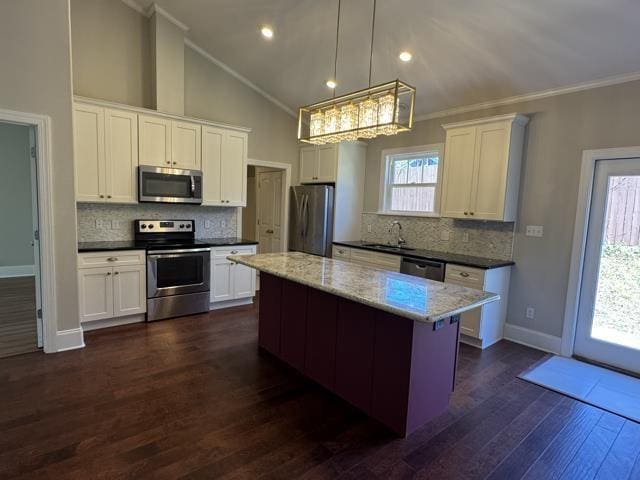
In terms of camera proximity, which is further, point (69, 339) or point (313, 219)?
point (313, 219)

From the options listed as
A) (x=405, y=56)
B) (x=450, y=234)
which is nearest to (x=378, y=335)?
(x=450, y=234)

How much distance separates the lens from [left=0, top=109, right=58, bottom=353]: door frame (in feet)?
9.65

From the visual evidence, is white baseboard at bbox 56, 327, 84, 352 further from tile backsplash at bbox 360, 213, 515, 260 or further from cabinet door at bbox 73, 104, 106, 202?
tile backsplash at bbox 360, 213, 515, 260

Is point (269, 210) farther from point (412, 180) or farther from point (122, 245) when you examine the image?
point (122, 245)

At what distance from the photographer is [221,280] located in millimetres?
4559

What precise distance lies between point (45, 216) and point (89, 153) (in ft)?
3.28

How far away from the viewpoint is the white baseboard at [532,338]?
3.65m

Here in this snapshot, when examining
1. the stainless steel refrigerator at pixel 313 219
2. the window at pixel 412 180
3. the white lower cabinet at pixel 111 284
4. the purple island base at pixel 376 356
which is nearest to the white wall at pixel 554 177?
the window at pixel 412 180

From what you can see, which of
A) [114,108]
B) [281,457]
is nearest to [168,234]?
[114,108]

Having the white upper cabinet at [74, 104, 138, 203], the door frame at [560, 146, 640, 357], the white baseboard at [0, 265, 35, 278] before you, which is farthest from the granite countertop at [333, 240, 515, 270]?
the white baseboard at [0, 265, 35, 278]

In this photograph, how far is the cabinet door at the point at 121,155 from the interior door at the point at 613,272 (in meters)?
4.89

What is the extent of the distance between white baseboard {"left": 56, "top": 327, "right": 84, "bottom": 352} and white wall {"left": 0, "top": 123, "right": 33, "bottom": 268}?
3.95 meters

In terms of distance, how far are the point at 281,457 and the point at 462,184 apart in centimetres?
335

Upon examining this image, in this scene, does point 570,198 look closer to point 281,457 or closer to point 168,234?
point 281,457
